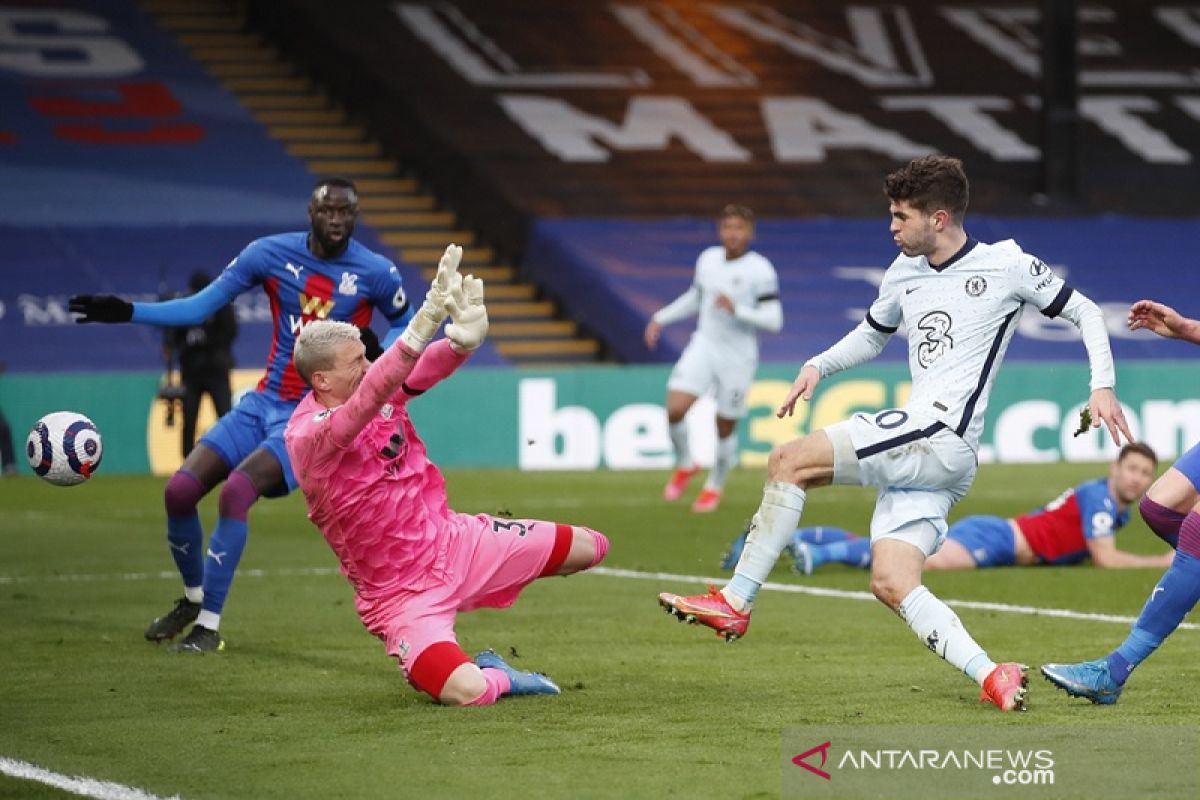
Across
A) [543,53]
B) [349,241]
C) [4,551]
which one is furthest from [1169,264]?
[349,241]

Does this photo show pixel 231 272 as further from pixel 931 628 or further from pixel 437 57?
pixel 437 57

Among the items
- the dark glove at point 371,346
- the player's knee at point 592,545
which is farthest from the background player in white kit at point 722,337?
the player's knee at point 592,545

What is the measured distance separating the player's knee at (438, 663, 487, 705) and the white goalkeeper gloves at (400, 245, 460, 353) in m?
1.25

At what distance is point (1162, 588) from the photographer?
23.4 ft

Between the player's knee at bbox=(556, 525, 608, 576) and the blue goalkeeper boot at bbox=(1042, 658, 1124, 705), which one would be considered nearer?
the blue goalkeeper boot at bbox=(1042, 658, 1124, 705)

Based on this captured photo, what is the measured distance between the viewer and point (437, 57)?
30438 mm

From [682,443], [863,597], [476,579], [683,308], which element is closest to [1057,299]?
[476,579]

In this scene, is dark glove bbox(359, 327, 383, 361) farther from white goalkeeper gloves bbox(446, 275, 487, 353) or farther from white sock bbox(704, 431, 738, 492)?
white sock bbox(704, 431, 738, 492)

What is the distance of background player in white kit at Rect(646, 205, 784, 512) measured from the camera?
17.0 meters

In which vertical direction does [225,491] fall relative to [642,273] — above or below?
above

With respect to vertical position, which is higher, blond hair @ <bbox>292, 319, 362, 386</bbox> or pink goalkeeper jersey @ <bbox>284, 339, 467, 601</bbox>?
blond hair @ <bbox>292, 319, 362, 386</bbox>

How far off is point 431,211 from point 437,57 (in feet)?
8.57

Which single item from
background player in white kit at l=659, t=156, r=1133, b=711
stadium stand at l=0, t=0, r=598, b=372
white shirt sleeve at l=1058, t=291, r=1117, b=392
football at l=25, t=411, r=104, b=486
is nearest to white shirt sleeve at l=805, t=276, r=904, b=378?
background player in white kit at l=659, t=156, r=1133, b=711

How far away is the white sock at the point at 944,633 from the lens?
7.02 m
